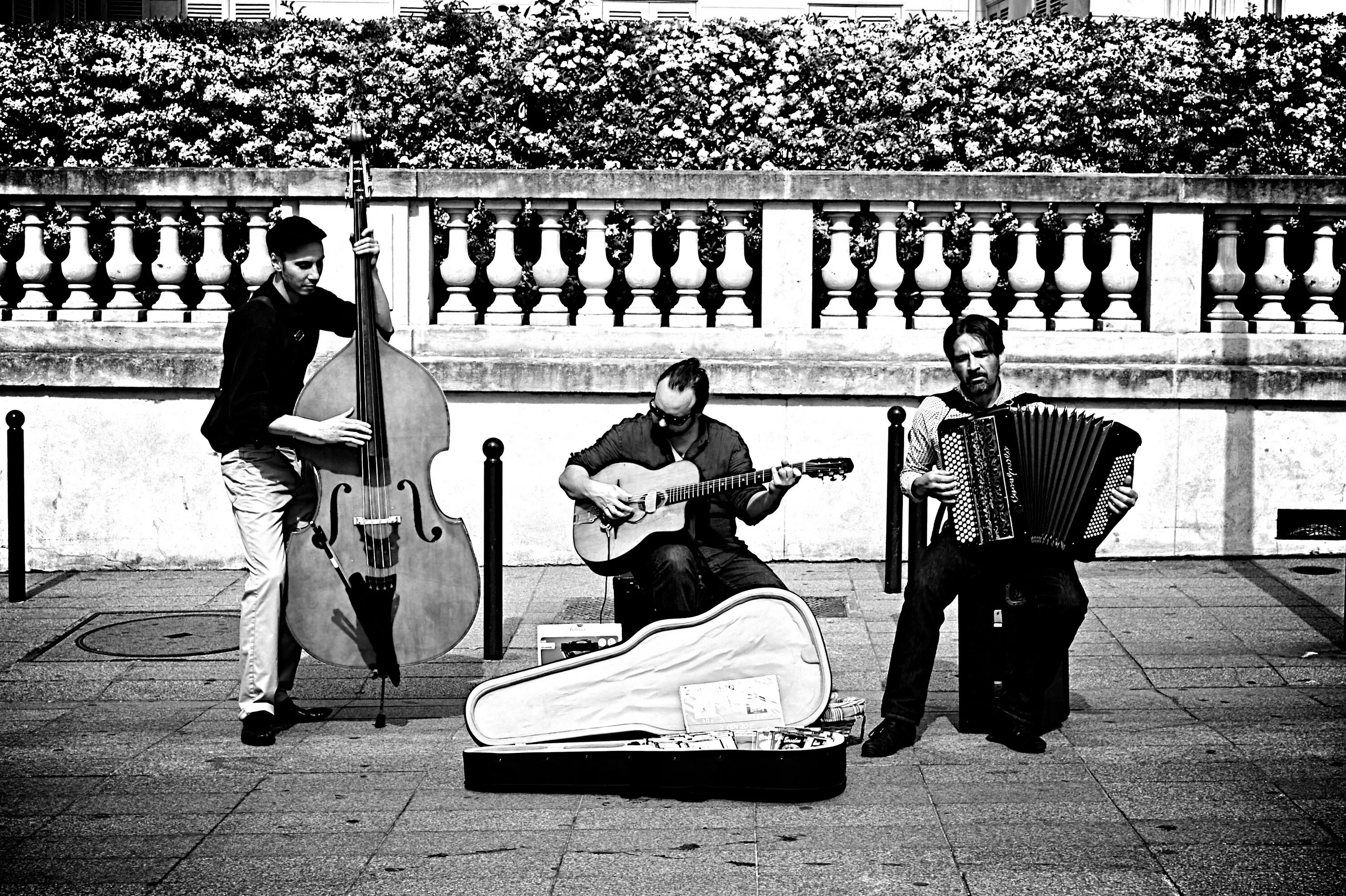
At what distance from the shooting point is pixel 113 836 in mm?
5410

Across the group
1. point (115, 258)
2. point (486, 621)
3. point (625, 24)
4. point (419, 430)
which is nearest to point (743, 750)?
point (419, 430)

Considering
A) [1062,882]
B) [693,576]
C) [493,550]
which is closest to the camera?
[1062,882]

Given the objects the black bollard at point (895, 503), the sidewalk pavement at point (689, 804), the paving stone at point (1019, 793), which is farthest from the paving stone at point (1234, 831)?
the black bollard at point (895, 503)

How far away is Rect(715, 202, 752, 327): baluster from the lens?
9.84m

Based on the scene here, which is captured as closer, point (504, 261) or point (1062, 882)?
point (1062, 882)

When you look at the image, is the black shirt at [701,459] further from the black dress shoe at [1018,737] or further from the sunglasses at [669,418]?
the black dress shoe at [1018,737]

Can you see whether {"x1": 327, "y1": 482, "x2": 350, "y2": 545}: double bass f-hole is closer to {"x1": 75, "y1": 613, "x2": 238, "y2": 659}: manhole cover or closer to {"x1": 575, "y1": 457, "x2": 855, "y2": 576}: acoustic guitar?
{"x1": 575, "y1": 457, "x2": 855, "y2": 576}: acoustic guitar

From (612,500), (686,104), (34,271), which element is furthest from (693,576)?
(686,104)

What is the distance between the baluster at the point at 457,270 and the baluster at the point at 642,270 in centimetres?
96

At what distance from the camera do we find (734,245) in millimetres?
9867

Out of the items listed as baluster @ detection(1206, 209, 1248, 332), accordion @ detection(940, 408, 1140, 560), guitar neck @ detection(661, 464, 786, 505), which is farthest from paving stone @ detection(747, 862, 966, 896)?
baluster @ detection(1206, 209, 1248, 332)

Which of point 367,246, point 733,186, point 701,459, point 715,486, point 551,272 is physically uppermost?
point 733,186

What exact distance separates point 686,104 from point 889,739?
6.31 metres

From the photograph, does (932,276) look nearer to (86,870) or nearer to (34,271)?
(34,271)
